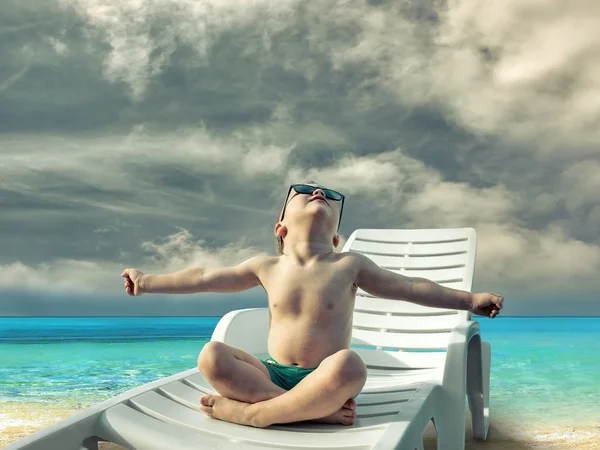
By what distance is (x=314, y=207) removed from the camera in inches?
83.4

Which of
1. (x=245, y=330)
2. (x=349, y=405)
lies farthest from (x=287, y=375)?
(x=245, y=330)

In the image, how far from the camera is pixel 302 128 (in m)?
12.6

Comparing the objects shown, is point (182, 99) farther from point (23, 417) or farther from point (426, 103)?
point (23, 417)

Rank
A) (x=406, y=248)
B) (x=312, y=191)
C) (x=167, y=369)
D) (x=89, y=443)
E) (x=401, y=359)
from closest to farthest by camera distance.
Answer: (x=89, y=443)
(x=312, y=191)
(x=401, y=359)
(x=406, y=248)
(x=167, y=369)

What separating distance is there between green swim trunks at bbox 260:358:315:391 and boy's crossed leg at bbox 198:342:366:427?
0.11 m

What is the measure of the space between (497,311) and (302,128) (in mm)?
10895

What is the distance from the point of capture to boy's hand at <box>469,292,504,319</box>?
1.95 m

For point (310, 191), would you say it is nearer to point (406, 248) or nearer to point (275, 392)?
point (275, 392)

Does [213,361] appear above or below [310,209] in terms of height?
below

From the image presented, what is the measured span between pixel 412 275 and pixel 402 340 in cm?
40

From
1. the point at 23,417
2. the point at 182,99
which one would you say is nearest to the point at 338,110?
the point at 182,99

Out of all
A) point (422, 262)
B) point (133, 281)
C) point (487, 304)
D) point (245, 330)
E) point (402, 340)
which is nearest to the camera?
point (487, 304)

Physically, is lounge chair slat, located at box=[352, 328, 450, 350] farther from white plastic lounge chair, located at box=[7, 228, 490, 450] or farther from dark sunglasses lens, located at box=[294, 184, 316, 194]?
dark sunglasses lens, located at box=[294, 184, 316, 194]

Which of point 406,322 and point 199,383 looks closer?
point 199,383
